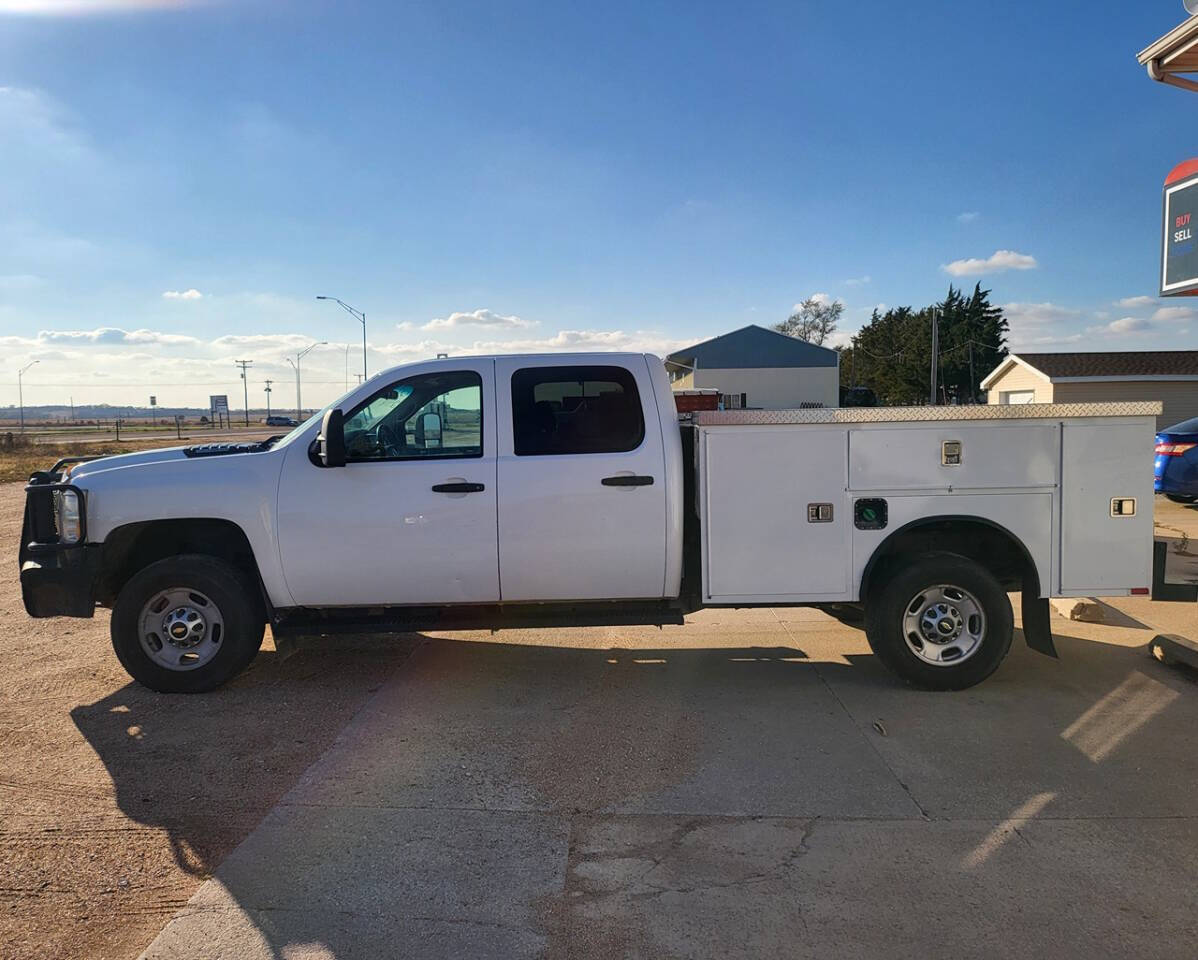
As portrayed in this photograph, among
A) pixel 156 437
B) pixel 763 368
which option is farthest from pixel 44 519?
pixel 156 437

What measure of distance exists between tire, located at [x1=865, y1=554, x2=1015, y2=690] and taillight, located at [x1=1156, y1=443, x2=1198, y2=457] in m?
9.21

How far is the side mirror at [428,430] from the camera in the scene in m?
5.53

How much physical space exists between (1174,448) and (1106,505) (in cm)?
888

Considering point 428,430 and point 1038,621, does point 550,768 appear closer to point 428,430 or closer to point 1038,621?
point 428,430

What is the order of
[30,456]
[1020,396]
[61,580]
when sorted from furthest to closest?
1. [30,456]
2. [1020,396]
3. [61,580]

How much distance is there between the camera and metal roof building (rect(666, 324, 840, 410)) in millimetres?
51344

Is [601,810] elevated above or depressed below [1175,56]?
below

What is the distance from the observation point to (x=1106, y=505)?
543 cm

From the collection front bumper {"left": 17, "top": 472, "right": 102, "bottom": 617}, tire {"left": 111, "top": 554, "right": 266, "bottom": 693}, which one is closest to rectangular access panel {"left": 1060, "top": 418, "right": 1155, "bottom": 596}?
tire {"left": 111, "top": 554, "right": 266, "bottom": 693}

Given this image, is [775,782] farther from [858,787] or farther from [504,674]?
[504,674]

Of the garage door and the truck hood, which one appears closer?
the truck hood

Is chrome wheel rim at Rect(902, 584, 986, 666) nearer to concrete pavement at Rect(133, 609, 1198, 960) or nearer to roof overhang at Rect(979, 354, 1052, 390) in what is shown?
concrete pavement at Rect(133, 609, 1198, 960)

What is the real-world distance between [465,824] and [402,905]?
0.65 metres

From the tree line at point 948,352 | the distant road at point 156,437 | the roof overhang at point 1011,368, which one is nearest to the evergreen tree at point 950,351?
the tree line at point 948,352
